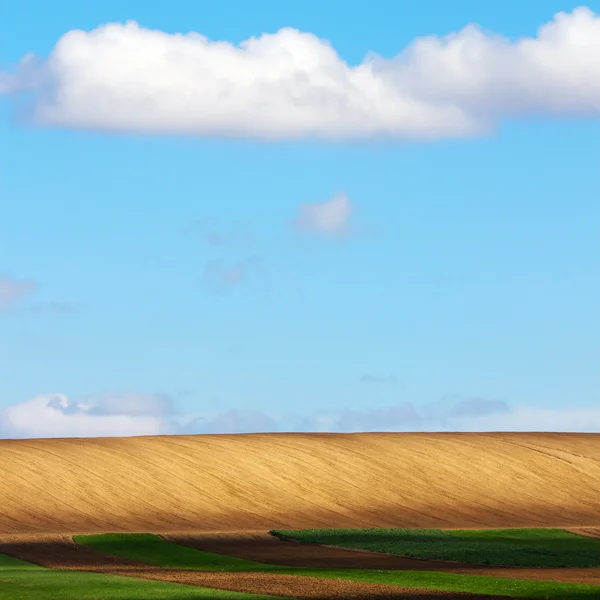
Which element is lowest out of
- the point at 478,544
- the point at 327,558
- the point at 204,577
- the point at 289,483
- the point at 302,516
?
the point at 204,577

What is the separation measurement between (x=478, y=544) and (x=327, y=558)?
6983 mm

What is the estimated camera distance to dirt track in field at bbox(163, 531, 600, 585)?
37906mm

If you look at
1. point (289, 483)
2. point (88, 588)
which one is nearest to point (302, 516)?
point (289, 483)

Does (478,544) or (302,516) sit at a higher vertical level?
(302,516)

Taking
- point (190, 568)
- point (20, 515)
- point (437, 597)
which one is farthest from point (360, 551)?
point (20, 515)

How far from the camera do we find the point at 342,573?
37.7 meters

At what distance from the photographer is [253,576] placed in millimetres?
37219

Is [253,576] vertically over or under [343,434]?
under

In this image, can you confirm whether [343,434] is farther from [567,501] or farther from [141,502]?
[141,502]

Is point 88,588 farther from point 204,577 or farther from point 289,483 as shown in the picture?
point 289,483

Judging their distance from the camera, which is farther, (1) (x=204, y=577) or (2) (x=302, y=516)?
(2) (x=302, y=516)

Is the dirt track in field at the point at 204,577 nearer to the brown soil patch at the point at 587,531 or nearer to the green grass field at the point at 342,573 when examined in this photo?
the green grass field at the point at 342,573

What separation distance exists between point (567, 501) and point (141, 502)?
21.9 m

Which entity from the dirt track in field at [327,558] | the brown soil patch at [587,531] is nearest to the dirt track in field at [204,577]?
the dirt track in field at [327,558]
